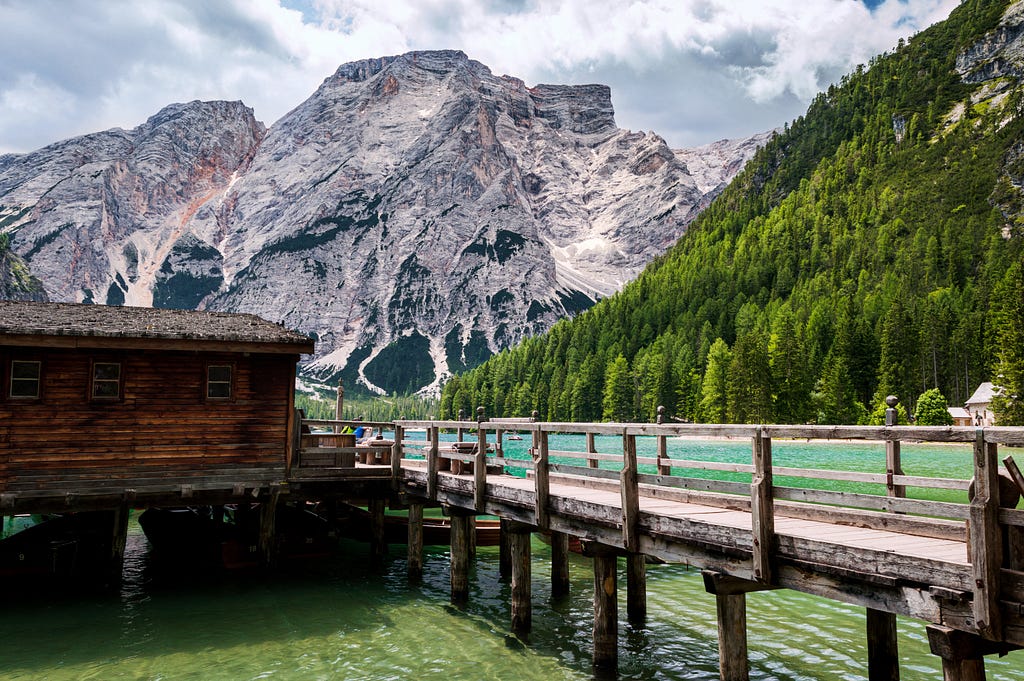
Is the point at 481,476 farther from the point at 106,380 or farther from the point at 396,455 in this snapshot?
the point at 106,380

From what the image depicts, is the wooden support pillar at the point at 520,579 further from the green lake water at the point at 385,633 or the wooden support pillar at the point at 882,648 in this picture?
the wooden support pillar at the point at 882,648

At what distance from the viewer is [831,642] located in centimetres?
1502

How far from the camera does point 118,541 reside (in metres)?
20.0

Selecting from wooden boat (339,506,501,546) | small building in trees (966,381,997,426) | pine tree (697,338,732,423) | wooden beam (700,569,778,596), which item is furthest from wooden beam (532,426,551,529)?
pine tree (697,338,732,423)

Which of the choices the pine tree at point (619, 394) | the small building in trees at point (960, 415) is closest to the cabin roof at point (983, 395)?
the small building in trees at point (960, 415)

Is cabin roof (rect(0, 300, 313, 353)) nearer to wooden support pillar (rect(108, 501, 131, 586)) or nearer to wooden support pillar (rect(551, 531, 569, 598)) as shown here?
wooden support pillar (rect(108, 501, 131, 586))

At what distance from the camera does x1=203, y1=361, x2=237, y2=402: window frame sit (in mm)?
20125

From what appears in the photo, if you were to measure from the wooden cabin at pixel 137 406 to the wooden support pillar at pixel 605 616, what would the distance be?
37.3ft

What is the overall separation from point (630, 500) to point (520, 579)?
5.39 m

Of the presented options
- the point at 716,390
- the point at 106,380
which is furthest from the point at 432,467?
the point at 716,390

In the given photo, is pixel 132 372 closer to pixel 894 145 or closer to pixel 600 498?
pixel 600 498

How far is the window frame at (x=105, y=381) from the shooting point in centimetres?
1889

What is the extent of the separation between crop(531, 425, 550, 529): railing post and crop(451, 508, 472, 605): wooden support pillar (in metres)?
4.90

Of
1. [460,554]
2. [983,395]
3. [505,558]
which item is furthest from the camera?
[983,395]
